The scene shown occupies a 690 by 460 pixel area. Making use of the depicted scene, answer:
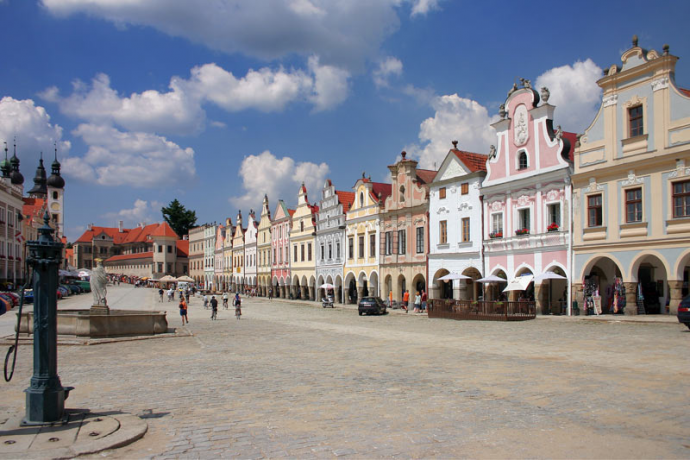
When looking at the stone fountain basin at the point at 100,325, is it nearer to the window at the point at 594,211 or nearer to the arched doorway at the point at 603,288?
the arched doorway at the point at 603,288

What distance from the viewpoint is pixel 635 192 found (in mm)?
28266

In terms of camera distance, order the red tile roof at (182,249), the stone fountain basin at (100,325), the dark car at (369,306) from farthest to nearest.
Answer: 1. the red tile roof at (182,249)
2. the dark car at (369,306)
3. the stone fountain basin at (100,325)

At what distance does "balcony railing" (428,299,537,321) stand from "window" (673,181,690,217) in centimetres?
820

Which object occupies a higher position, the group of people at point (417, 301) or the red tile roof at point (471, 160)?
the red tile roof at point (471, 160)

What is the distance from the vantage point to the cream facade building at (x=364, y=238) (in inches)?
1955

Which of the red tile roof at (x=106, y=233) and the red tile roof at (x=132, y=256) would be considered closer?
the red tile roof at (x=132, y=256)

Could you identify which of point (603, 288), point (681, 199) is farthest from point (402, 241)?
point (681, 199)

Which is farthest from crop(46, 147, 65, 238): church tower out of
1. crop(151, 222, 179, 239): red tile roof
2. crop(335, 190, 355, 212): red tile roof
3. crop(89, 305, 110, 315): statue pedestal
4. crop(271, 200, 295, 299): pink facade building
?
crop(89, 305, 110, 315): statue pedestal

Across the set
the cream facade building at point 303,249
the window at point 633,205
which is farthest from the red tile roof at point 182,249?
the window at point 633,205

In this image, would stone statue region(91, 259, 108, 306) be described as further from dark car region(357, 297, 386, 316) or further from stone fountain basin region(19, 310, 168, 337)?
dark car region(357, 297, 386, 316)

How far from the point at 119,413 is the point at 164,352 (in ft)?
29.4

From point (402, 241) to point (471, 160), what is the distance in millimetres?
9223

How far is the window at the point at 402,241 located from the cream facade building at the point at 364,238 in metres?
2.84

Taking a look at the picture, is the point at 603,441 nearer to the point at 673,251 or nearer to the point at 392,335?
the point at 392,335
